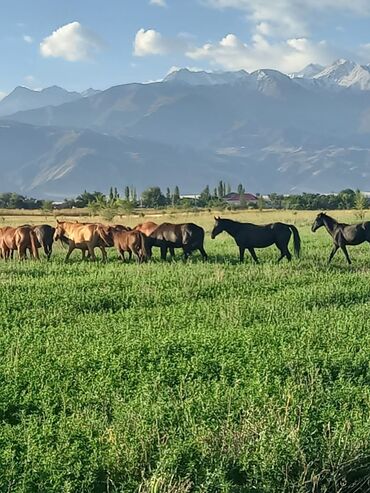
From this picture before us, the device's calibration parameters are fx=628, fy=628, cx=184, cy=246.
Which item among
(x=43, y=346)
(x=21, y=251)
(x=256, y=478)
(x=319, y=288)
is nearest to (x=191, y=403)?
(x=256, y=478)

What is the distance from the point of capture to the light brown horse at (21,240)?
2291 cm

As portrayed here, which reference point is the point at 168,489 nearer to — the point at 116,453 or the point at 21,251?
the point at 116,453

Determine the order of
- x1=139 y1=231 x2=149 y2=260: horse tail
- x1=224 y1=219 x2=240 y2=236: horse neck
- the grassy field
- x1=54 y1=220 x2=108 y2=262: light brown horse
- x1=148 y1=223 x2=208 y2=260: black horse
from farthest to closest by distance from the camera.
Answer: x1=54 y1=220 x2=108 y2=262: light brown horse < x1=224 y1=219 x2=240 y2=236: horse neck < x1=148 y1=223 x2=208 y2=260: black horse < x1=139 y1=231 x2=149 y2=260: horse tail < the grassy field

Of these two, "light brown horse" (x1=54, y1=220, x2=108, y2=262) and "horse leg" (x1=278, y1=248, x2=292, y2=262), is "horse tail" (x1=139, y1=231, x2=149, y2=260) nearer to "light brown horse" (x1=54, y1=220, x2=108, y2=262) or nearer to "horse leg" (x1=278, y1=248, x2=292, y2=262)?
"light brown horse" (x1=54, y1=220, x2=108, y2=262)

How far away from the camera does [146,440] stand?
6.55 meters

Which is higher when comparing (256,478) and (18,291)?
(18,291)

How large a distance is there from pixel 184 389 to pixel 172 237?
47.3ft

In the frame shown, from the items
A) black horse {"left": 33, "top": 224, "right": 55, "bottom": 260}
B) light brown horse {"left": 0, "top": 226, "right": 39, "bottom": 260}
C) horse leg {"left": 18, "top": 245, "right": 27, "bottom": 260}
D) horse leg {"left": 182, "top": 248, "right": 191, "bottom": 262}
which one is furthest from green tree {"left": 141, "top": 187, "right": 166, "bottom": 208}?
horse leg {"left": 182, "top": 248, "right": 191, "bottom": 262}

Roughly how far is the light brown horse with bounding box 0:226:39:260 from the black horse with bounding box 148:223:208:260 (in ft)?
14.0

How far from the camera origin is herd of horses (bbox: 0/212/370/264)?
21750 mm

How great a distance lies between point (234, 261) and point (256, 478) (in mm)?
15745

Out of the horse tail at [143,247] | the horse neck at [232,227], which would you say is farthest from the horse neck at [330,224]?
the horse tail at [143,247]

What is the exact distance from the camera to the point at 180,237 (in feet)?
72.8

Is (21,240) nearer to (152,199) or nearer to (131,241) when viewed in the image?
(131,241)
